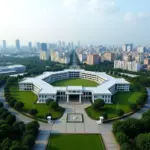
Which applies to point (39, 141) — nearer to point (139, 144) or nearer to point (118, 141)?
point (118, 141)

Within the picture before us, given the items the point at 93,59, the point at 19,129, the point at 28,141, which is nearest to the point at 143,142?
the point at 28,141

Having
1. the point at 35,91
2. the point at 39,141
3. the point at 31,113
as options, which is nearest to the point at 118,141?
the point at 39,141

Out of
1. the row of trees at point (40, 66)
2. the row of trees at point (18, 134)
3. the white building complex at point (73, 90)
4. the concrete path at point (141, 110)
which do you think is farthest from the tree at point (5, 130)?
the row of trees at point (40, 66)

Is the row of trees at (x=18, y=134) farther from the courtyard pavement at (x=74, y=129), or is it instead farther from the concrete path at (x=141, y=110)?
the concrete path at (x=141, y=110)

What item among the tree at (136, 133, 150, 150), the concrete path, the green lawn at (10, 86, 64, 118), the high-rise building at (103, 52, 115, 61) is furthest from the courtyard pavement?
the high-rise building at (103, 52, 115, 61)

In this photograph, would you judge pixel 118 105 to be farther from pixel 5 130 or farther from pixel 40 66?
pixel 40 66
